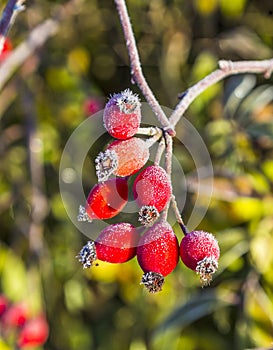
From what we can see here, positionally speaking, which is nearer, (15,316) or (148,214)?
(148,214)

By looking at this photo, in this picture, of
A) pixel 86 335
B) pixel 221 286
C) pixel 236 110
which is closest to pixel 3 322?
pixel 86 335

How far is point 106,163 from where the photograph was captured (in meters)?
0.84

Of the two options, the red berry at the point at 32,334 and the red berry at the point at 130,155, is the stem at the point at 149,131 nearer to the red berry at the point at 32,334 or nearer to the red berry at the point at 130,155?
the red berry at the point at 130,155

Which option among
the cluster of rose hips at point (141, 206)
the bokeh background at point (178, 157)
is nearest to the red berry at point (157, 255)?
the cluster of rose hips at point (141, 206)

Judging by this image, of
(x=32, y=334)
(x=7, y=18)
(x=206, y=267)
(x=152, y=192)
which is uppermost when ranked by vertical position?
(x=7, y=18)

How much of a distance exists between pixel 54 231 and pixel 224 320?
→ 65 centimetres

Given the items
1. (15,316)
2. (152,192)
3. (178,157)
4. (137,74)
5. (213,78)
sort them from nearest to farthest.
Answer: (152,192) → (137,74) → (213,78) → (15,316) → (178,157)

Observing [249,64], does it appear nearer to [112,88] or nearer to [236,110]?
[236,110]

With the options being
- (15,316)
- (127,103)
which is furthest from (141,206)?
(15,316)

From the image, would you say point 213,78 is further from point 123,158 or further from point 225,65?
point 123,158

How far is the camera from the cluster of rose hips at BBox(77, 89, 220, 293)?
0.83m

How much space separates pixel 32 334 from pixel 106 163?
1.04m

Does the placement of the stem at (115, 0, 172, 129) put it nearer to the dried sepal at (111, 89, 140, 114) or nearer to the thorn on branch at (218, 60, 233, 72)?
the dried sepal at (111, 89, 140, 114)

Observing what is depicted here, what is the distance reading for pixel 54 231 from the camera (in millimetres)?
2166
